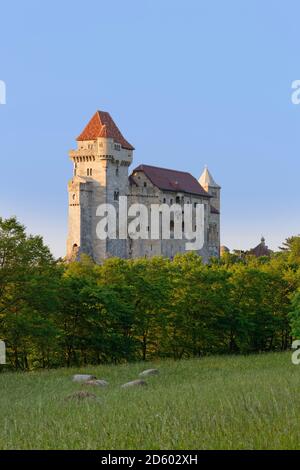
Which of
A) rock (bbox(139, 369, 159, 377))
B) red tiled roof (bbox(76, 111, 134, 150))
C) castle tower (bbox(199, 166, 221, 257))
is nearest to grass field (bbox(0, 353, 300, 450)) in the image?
rock (bbox(139, 369, 159, 377))

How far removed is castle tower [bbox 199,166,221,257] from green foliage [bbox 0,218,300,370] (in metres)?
77.5

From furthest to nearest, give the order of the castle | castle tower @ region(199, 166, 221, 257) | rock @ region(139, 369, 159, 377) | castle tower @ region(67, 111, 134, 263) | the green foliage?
castle tower @ region(199, 166, 221, 257)
the castle
castle tower @ region(67, 111, 134, 263)
the green foliage
rock @ region(139, 369, 159, 377)

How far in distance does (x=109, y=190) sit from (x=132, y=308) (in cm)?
8041

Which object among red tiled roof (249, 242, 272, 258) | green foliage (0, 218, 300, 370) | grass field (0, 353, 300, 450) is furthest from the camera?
red tiled roof (249, 242, 272, 258)

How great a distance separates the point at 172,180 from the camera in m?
152

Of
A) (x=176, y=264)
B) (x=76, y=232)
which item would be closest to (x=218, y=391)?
(x=176, y=264)

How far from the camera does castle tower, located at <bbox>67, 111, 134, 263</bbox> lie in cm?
13388

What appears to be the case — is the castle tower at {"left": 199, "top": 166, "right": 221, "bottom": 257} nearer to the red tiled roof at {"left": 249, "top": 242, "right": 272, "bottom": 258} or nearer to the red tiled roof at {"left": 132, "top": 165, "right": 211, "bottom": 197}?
the red tiled roof at {"left": 132, "top": 165, "right": 211, "bottom": 197}

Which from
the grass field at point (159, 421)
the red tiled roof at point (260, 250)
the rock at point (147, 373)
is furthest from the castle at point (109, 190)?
the grass field at point (159, 421)

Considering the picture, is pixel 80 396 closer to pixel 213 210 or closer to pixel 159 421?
pixel 159 421

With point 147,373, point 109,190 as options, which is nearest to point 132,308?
point 147,373

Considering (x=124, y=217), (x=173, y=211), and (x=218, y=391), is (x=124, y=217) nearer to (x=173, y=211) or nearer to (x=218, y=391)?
(x=173, y=211)

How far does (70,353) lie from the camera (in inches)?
2194

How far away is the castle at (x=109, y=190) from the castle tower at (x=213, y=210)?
1.23 m
